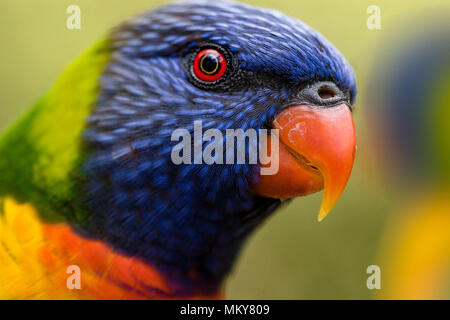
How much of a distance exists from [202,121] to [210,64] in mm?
187

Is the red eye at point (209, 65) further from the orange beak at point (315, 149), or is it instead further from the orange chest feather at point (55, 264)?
the orange chest feather at point (55, 264)

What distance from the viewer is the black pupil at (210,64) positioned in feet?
4.86

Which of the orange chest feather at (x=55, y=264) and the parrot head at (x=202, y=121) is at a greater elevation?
the parrot head at (x=202, y=121)

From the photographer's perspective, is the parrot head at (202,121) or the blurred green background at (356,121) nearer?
the parrot head at (202,121)

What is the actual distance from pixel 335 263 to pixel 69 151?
12.2ft

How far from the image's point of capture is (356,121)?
3559 mm

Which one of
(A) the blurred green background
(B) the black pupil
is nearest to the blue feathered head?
(B) the black pupil

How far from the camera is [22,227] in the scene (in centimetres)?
153

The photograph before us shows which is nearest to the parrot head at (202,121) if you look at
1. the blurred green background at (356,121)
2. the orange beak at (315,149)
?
the orange beak at (315,149)

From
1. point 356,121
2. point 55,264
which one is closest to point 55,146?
point 55,264

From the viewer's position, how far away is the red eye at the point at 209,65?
148 cm

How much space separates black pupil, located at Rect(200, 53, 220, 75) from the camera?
1482 millimetres

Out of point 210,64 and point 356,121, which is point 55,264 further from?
point 356,121
